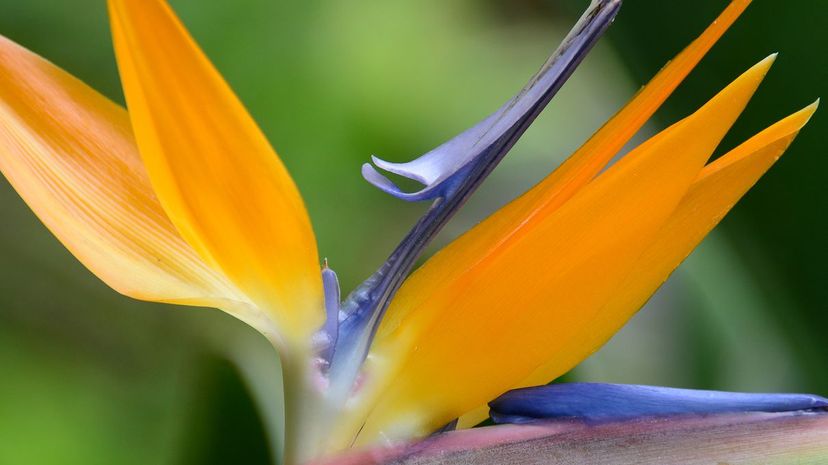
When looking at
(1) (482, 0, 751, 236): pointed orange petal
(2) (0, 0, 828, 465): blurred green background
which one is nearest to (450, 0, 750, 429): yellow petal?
(1) (482, 0, 751, 236): pointed orange petal

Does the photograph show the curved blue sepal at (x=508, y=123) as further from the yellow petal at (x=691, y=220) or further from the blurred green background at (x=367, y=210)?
the blurred green background at (x=367, y=210)

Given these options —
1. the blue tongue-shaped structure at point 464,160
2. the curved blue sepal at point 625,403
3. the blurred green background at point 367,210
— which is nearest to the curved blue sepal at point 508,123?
the blue tongue-shaped structure at point 464,160

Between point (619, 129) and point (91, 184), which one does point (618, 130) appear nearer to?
point (619, 129)

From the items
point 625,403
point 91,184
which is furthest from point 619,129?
point 91,184

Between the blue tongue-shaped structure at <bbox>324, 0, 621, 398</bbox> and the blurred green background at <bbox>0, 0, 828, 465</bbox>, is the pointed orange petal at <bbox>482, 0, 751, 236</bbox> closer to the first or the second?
the blue tongue-shaped structure at <bbox>324, 0, 621, 398</bbox>

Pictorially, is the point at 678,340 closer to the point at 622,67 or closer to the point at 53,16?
the point at 622,67

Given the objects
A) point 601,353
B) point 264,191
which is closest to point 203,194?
point 264,191

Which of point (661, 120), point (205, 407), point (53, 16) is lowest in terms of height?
point (205, 407)
